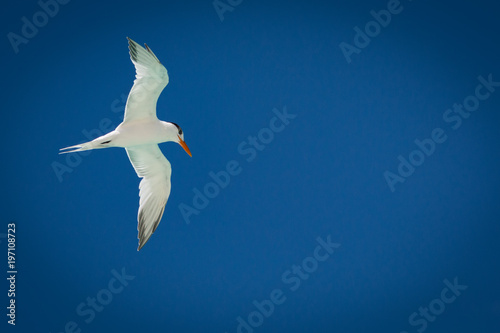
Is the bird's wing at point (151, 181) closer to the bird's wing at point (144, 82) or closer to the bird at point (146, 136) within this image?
the bird at point (146, 136)

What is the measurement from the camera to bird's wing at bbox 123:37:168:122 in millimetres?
5930

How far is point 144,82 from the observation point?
6.14 m

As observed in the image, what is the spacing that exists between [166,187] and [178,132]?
0.94m

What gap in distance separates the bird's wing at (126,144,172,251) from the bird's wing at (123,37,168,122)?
69 cm

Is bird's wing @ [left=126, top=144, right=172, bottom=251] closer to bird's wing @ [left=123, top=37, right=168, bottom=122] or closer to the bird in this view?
the bird

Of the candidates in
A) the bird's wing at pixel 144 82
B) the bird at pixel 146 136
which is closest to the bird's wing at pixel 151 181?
the bird at pixel 146 136

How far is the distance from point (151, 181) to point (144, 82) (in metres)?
1.52

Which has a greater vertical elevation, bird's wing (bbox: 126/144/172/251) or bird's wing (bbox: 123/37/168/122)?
bird's wing (bbox: 123/37/168/122)

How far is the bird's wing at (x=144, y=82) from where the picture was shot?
19.5 feet

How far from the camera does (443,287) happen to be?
12.7 metres

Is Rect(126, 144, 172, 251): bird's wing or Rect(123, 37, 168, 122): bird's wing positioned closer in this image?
Rect(123, 37, 168, 122): bird's wing

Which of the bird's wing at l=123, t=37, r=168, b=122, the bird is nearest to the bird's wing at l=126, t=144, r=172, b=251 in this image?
the bird

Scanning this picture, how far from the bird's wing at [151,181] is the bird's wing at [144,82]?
2.26 ft

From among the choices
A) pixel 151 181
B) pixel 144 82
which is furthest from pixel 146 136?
pixel 151 181
